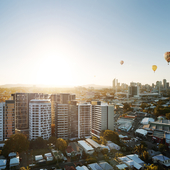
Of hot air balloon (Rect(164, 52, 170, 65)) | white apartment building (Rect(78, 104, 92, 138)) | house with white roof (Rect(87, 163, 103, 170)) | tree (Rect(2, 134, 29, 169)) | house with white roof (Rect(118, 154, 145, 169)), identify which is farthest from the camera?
white apartment building (Rect(78, 104, 92, 138))

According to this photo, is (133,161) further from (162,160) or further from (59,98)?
(59,98)

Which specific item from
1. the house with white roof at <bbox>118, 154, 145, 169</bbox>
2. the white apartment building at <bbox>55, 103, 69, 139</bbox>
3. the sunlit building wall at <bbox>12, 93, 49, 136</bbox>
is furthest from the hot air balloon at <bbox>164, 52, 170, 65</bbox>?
the sunlit building wall at <bbox>12, 93, 49, 136</bbox>

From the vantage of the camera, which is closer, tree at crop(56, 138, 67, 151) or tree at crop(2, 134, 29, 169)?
tree at crop(2, 134, 29, 169)

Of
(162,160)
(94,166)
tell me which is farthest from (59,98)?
(162,160)

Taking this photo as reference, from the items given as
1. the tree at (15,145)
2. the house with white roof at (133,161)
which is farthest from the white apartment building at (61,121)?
the house with white roof at (133,161)

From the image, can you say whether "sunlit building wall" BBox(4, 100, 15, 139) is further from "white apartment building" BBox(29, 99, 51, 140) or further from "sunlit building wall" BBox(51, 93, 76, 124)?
"sunlit building wall" BBox(51, 93, 76, 124)
